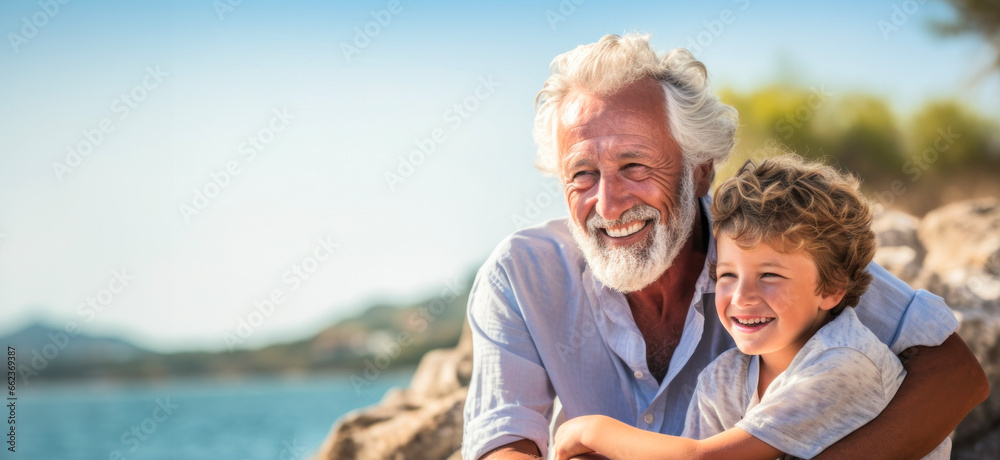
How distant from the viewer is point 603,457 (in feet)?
6.77

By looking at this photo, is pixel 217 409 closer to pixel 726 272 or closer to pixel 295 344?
pixel 295 344

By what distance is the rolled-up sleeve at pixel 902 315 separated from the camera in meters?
2.13

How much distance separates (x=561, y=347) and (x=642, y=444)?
73 cm

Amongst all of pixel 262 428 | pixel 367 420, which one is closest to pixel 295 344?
pixel 262 428

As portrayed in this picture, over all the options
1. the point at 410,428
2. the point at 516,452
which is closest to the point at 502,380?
the point at 516,452

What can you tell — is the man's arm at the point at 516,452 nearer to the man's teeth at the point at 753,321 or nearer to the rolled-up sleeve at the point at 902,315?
the man's teeth at the point at 753,321

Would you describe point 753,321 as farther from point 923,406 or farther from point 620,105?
point 620,105

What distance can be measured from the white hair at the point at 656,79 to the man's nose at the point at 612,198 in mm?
299

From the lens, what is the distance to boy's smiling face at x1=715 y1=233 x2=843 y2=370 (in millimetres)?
1931

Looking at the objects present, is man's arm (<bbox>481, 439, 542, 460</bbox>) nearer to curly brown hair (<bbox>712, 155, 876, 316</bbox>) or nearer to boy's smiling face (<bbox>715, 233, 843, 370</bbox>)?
boy's smiling face (<bbox>715, 233, 843, 370</bbox>)

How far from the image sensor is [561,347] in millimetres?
2641

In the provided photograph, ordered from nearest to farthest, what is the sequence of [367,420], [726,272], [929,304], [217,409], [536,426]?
[726,272]
[929,304]
[536,426]
[367,420]
[217,409]

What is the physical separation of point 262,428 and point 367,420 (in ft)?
74.2
